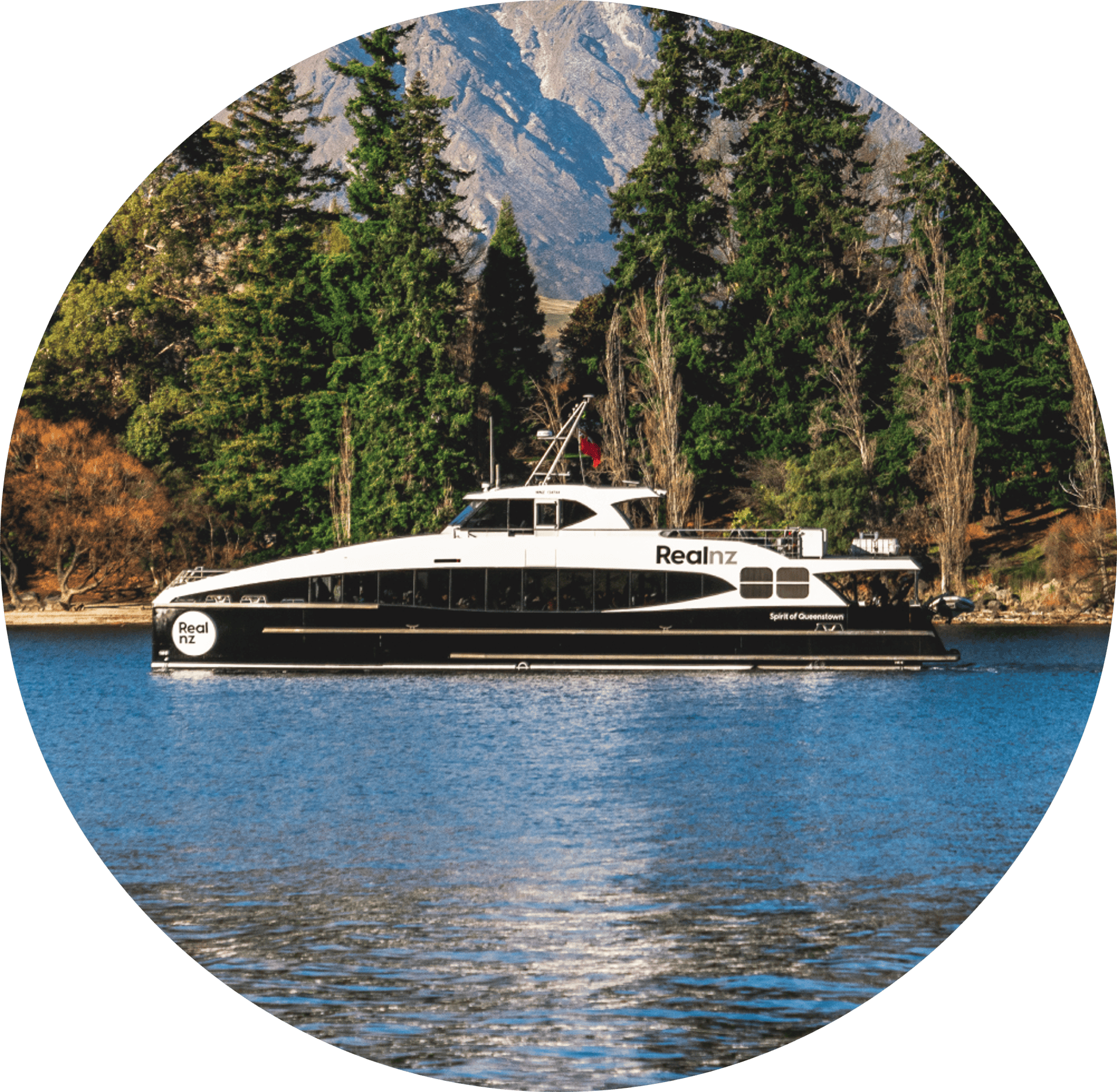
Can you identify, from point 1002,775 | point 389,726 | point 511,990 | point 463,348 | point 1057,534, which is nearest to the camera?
point 511,990

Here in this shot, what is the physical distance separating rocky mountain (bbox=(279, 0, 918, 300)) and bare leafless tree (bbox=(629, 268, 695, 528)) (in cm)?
165

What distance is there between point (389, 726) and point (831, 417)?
1910cm

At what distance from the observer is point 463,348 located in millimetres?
33531

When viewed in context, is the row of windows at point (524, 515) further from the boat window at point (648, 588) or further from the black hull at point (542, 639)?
the black hull at point (542, 639)

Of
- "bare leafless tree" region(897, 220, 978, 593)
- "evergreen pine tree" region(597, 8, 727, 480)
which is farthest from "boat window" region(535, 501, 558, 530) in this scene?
"bare leafless tree" region(897, 220, 978, 593)

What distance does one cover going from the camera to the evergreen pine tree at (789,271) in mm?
35188

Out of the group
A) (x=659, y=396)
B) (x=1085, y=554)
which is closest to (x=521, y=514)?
(x=659, y=396)

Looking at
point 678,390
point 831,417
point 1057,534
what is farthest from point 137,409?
point 1057,534

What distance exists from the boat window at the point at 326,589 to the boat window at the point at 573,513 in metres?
4.04

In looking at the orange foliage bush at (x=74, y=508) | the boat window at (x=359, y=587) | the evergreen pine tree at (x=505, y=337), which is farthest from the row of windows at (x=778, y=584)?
the orange foliage bush at (x=74, y=508)

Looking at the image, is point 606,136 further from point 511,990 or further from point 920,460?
point 511,990

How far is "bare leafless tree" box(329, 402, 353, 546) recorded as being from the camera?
3388cm

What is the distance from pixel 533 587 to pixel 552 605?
1.49ft

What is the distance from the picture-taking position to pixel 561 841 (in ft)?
51.4
